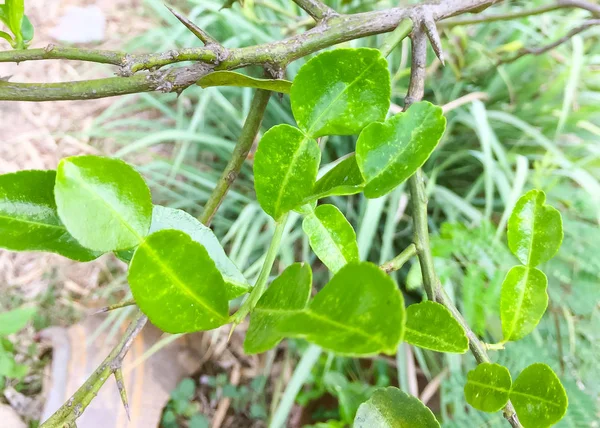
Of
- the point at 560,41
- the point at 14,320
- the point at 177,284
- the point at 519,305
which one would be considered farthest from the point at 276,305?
the point at 14,320

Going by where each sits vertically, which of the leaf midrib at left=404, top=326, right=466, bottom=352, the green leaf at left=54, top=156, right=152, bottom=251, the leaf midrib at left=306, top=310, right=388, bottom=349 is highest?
the green leaf at left=54, top=156, right=152, bottom=251

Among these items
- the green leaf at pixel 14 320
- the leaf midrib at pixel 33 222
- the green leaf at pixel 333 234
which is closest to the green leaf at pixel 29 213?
the leaf midrib at pixel 33 222

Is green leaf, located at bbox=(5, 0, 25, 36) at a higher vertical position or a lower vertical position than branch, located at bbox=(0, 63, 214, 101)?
higher

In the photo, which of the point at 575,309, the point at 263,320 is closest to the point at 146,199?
the point at 263,320

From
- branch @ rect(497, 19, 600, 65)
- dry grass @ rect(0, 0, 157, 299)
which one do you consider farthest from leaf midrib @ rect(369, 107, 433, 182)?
dry grass @ rect(0, 0, 157, 299)

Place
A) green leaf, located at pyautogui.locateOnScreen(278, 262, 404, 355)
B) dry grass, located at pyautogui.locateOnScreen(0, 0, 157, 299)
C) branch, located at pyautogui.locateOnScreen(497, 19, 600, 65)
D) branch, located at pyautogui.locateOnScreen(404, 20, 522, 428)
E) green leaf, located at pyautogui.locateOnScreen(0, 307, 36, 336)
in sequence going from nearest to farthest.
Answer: green leaf, located at pyautogui.locateOnScreen(278, 262, 404, 355) < branch, located at pyautogui.locateOnScreen(404, 20, 522, 428) < branch, located at pyautogui.locateOnScreen(497, 19, 600, 65) < green leaf, located at pyautogui.locateOnScreen(0, 307, 36, 336) < dry grass, located at pyautogui.locateOnScreen(0, 0, 157, 299)

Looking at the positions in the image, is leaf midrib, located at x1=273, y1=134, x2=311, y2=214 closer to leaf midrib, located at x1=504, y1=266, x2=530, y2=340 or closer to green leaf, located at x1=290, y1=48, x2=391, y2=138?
green leaf, located at x1=290, y1=48, x2=391, y2=138

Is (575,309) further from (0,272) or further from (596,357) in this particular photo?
(0,272)
